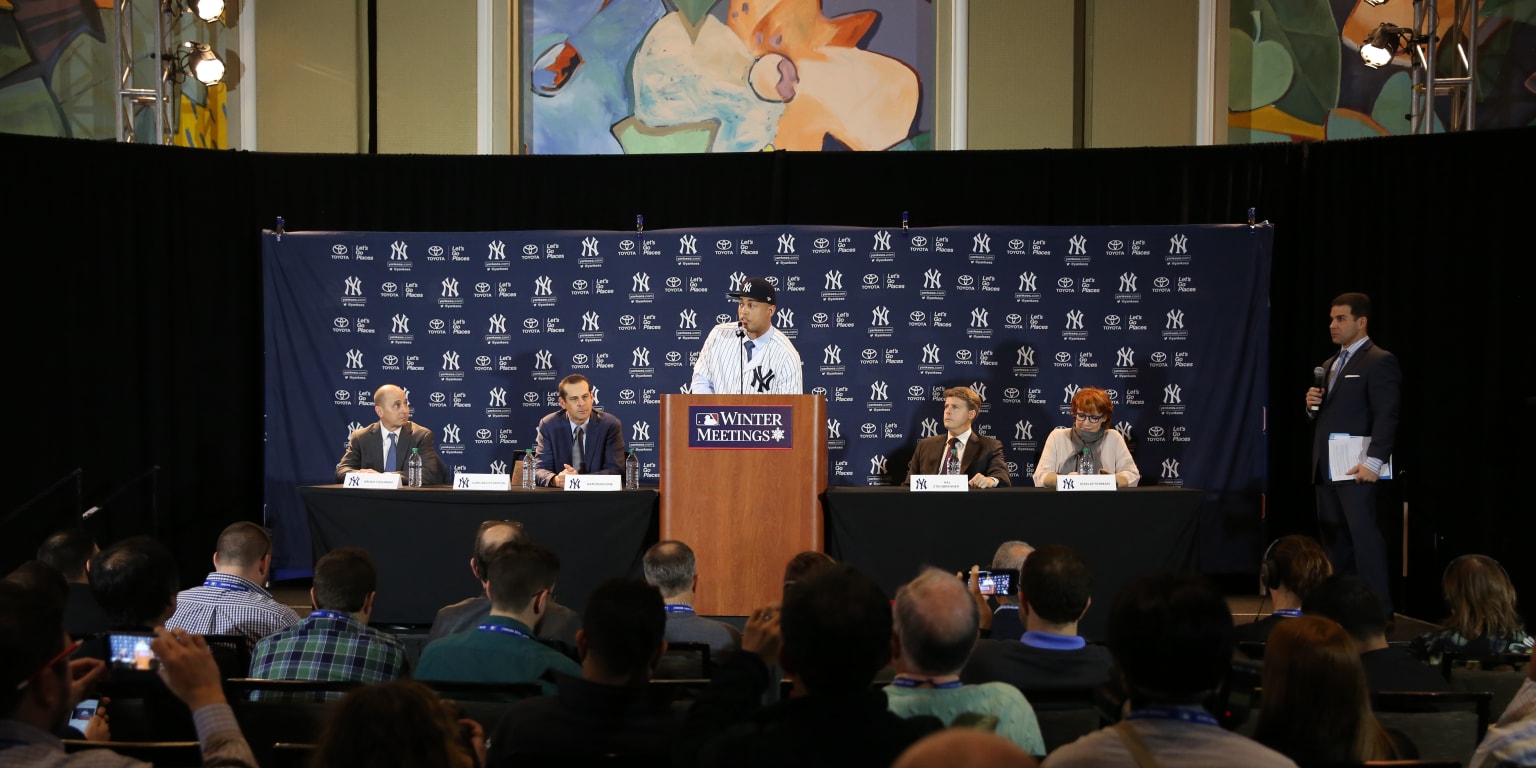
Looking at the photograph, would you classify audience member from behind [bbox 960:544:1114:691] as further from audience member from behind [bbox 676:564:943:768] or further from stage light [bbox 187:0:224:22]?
stage light [bbox 187:0:224:22]

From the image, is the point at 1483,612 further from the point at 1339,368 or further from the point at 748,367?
the point at 748,367

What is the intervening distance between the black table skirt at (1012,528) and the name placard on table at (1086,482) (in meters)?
0.04

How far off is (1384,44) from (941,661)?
21.2 ft

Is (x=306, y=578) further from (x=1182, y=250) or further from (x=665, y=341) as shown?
(x=1182, y=250)

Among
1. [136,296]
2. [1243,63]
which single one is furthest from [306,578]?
[1243,63]

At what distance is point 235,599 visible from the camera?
3.71 meters

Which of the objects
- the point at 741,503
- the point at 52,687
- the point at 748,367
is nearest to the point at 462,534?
the point at 741,503

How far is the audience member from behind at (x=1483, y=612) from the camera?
3852 mm

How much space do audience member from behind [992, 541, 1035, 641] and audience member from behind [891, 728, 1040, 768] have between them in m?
2.42

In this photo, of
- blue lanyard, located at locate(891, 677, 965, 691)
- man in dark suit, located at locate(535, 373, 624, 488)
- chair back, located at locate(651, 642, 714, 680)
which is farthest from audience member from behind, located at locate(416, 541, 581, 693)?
man in dark suit, located at locate(535, 373, 624, 488)

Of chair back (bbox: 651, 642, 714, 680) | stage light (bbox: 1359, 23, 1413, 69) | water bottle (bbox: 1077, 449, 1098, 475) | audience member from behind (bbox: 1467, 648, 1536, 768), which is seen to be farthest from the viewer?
stage light (bbox: 1359, 23, 1413, 69)

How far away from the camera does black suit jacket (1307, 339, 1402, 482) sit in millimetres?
6516

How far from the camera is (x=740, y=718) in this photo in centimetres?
223

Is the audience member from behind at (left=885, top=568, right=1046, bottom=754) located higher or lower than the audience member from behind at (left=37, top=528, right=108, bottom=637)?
higher
